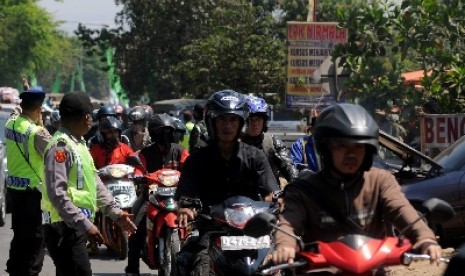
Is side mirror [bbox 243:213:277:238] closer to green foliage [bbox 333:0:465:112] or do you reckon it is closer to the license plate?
the license plate

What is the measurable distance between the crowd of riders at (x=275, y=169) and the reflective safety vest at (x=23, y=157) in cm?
79

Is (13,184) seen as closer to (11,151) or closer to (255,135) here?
(11,151)

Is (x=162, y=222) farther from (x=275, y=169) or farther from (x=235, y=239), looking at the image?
(x=235, y=239)

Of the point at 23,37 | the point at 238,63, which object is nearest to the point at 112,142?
the point at 238,63

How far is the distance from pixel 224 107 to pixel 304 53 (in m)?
12.4

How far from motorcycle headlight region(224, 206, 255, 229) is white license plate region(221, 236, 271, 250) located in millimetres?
119

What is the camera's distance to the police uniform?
7.43 metres

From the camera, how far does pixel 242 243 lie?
7559 millimetres

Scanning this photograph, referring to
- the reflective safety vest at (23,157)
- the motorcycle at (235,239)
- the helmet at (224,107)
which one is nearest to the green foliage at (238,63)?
the reflective safety vest at (23,157)

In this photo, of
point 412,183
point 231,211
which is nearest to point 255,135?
point 231,211

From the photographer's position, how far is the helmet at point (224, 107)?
26.8 ft

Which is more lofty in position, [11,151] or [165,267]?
[11,151]

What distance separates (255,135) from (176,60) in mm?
36618

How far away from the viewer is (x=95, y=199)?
25.5 feet
